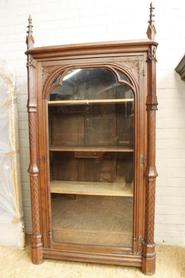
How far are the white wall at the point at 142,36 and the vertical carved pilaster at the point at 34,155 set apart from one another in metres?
0.52

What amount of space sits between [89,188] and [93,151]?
0.29 m

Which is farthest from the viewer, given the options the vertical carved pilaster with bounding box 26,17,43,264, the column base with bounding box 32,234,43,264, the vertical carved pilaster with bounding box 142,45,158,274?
the column base with bounding box 32,234,43,264

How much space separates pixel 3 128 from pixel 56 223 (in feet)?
2.94

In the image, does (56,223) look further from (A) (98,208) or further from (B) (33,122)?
(B) (33,122)

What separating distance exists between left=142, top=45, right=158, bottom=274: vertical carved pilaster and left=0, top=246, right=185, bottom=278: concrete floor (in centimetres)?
13

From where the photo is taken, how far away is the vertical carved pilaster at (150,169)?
159cm

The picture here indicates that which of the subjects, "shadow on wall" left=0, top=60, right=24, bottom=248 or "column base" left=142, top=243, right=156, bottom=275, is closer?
"column base" left=142, top=243, right=156, bottom=275

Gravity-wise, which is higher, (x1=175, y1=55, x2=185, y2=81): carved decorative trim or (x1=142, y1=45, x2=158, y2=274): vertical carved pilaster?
(x1=175, y1=55, x2=185, y2=81): carved decorative trim

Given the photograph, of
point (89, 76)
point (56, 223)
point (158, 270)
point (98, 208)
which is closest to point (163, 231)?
point (158, 270)

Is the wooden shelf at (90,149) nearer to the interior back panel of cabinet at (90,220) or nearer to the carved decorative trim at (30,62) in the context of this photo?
the interior back panel of cabinet at (90,220)

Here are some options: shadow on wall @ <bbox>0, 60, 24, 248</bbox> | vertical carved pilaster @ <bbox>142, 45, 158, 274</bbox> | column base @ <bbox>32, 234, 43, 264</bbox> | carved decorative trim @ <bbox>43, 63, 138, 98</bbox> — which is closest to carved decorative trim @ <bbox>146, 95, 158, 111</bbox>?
vertical carved pilaster @ <bbox>142, 45, 158, 274</bbox>

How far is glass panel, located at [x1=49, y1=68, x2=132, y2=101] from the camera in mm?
1684

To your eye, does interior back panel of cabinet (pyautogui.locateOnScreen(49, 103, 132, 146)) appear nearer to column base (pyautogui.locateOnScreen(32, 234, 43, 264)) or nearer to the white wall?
the white wall

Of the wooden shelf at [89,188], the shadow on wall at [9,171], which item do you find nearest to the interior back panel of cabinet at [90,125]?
the wooden shelf at [89,188]
